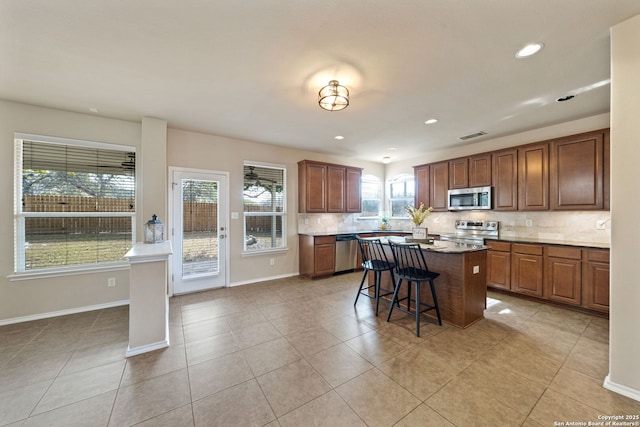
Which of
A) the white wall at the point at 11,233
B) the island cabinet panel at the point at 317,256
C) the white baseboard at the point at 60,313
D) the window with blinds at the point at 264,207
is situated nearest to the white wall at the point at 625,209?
the island cabinet panel at the point at 317,256

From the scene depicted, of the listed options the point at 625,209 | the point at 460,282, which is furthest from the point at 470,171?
the point at 625,209

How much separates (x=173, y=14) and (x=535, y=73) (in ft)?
10.9

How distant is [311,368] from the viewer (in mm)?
2123

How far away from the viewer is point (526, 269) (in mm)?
3701

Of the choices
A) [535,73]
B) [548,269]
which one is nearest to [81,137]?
[535,73]

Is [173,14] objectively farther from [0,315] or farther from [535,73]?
[0,315]

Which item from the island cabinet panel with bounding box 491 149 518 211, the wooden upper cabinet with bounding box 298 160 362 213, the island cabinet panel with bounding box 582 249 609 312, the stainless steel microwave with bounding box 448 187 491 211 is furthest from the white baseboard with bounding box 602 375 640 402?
the wooden upper cabinet with bounding box 298 160 362 213

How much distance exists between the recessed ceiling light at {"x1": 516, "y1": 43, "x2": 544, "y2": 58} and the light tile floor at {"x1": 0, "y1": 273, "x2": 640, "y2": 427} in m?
2.77

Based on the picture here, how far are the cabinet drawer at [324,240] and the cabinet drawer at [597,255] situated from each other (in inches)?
149

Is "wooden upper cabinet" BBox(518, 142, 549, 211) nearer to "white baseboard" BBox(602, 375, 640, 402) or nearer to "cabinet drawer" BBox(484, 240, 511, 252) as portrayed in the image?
"cabinet drawer" BBox(484, 240, 511, 252)

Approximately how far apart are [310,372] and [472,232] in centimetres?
434

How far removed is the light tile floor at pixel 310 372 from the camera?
1645mm

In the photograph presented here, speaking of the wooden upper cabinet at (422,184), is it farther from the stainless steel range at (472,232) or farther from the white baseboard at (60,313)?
the white baseboard at (60,313)

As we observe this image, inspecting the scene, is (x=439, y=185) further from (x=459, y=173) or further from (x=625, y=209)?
(x=625, y=209)
